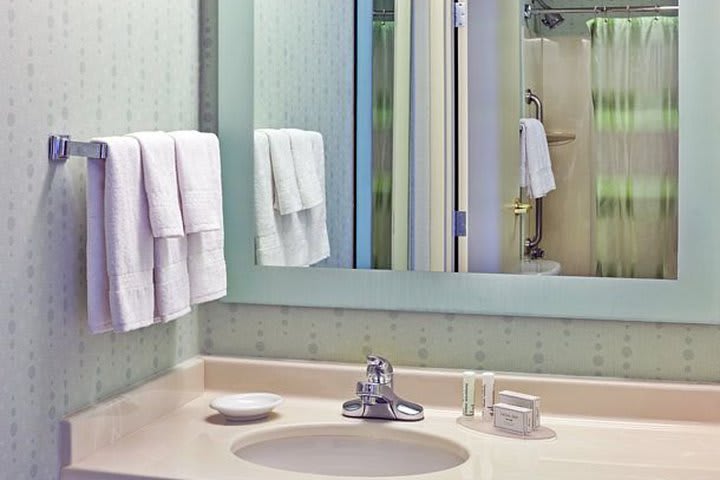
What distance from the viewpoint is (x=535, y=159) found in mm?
1636

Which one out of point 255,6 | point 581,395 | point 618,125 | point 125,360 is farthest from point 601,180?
point 125,360

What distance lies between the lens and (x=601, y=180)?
1622mm

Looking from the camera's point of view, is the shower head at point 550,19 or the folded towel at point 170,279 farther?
the shower head at point 550,19

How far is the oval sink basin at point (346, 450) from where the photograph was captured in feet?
4.91

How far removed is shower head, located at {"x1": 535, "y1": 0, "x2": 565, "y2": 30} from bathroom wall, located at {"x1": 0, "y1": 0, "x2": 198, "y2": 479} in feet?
2.38

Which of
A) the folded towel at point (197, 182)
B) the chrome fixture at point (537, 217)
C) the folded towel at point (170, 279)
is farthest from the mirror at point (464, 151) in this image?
the folded towel at point (170, 279)

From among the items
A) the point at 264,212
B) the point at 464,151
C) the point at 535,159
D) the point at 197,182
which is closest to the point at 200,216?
the point at 197,182

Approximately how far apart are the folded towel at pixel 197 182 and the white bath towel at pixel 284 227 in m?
0.18

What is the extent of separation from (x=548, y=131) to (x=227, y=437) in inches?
32.1

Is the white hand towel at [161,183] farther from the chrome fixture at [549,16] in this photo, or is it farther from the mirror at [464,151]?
the chrome fixture at [549,16]

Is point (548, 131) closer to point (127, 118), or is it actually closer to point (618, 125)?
point (618, 125)

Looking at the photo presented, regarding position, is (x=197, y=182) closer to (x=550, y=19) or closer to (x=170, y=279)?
(x=170, y=279)

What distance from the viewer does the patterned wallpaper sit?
5.65 ft

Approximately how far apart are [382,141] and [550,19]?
1.29 feet
